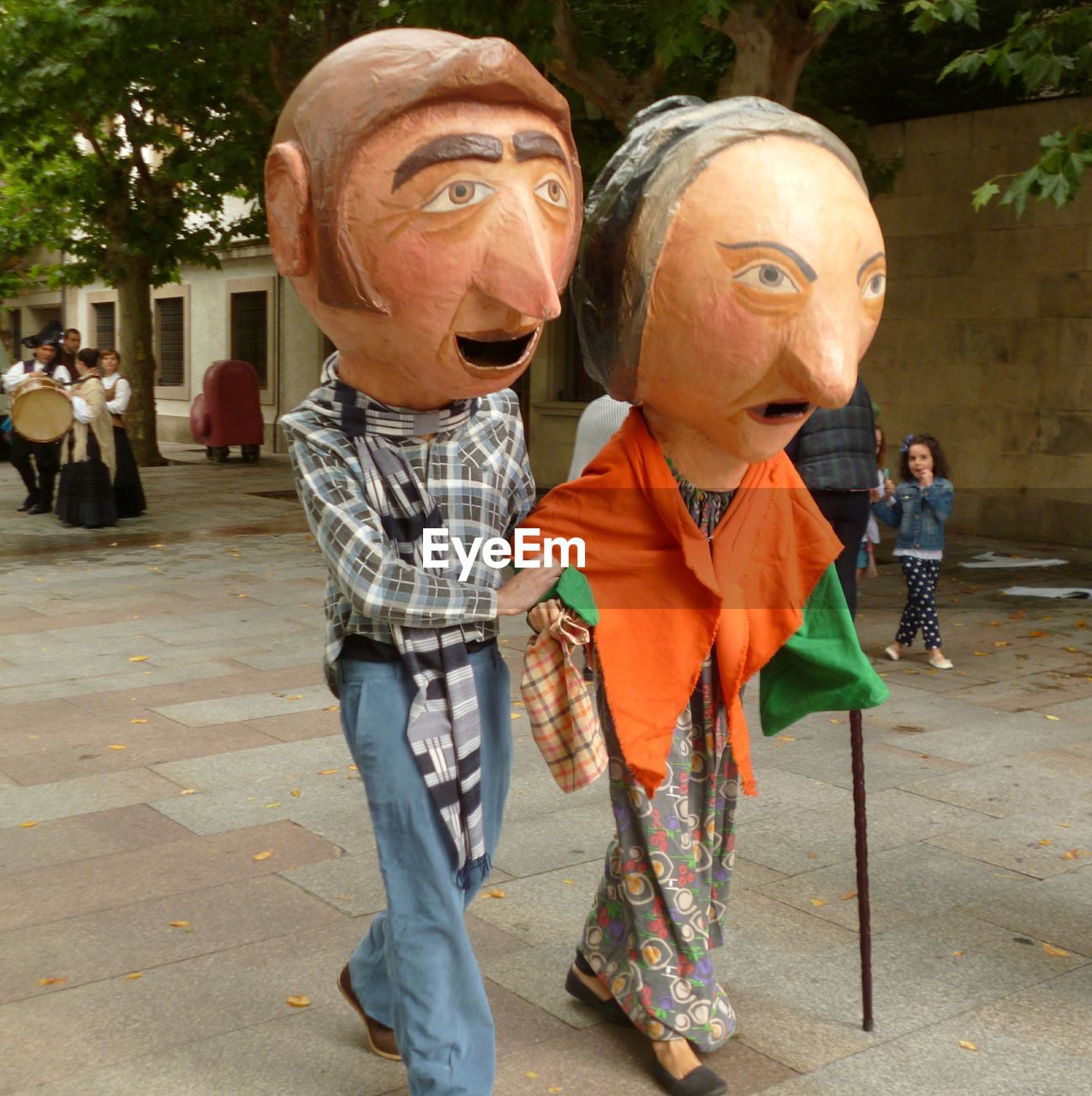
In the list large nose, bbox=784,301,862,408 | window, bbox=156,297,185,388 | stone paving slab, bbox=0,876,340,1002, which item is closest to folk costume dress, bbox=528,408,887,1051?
large nose, bbox=784,301,862,408

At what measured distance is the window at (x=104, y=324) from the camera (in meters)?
30.0

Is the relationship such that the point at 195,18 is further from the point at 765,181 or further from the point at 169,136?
the point at 765,181

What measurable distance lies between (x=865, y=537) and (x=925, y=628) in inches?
23.3

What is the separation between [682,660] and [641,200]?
1.00 metres

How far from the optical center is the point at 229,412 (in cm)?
2184

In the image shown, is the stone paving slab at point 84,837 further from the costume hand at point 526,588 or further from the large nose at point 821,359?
the large nose at point 821,359

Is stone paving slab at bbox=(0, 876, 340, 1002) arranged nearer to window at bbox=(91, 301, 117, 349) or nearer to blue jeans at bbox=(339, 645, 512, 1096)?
blue jeans at bbox=(339, 645, 512, 1096)

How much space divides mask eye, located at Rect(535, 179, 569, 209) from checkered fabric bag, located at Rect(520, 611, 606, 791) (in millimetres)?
877

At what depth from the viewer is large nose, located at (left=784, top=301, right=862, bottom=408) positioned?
9.23ft

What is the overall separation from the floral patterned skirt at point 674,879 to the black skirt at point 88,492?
36.3ft

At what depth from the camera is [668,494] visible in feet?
10.3

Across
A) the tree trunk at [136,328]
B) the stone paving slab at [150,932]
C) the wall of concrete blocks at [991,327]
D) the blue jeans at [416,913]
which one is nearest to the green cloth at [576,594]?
the blue jeans at [416,913]

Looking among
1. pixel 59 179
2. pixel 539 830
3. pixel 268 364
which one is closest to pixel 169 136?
pixel 59 179

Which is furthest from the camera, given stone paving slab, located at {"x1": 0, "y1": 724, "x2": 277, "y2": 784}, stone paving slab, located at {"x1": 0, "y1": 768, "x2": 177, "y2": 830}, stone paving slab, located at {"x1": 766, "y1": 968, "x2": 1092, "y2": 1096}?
stone paving slab, located at {"x1": 0, "y1": 724, "x2": 277, "y2": 784}
